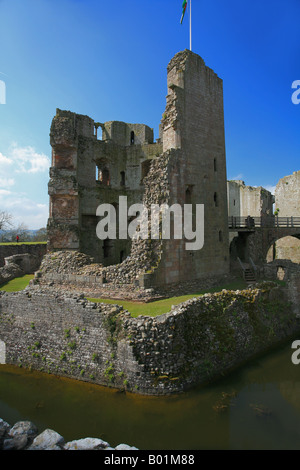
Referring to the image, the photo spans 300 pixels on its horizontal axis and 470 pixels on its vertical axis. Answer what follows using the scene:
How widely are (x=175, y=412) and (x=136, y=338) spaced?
199 cm

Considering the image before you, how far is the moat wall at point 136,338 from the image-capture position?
8195 millimetres

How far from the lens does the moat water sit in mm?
6441

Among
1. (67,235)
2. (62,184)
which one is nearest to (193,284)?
(67,235)

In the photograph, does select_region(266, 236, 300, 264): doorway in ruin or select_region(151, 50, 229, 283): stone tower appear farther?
select_region(266, 236, 300, 264): doorway in ruin

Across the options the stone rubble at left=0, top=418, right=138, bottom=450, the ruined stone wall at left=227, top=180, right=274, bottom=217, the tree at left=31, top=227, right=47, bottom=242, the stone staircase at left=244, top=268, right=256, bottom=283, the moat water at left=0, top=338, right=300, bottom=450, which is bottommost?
the moat water at left=0, top=338, right=300, bottom=450

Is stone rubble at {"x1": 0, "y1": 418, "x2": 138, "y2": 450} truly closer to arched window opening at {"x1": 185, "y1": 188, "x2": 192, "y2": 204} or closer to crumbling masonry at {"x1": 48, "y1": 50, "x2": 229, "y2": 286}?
crumbling masonry at {"x1": 48, "y1": 50, "x2": 229, "y2": 286}

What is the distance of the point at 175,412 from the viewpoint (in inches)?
288

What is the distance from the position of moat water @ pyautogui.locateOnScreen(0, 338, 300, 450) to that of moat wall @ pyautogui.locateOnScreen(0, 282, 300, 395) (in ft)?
1.40

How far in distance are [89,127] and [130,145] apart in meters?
3.38

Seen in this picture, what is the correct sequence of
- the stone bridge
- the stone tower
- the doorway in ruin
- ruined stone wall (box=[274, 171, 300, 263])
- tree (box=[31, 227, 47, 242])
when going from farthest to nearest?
tree (box=[31, 227, 47, 242]) → ruined stone wall (box=[274, 171, 300, 263]) → the doorway in ruin → the stone bridge → the stone tower

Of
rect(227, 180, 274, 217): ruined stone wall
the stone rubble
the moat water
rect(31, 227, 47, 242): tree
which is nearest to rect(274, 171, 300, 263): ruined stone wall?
rect(227, 180, 274, 217): ruined stone wall

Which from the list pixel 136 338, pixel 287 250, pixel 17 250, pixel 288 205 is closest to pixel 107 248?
pixel 17 250

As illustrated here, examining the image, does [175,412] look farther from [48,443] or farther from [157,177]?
[157,177]

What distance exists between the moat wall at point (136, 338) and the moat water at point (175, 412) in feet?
1.40
